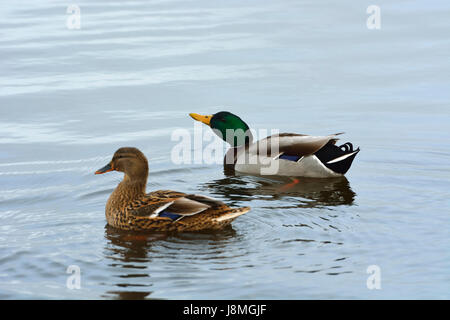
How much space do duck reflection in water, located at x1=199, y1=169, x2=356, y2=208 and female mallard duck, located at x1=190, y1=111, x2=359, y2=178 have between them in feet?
0.43

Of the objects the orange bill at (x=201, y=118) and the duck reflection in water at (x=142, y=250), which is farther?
the orange bill at (x=201, y=118)

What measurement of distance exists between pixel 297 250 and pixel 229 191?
288 cm

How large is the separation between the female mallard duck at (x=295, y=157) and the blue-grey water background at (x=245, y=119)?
0.30 metres

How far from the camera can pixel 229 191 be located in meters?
10.0

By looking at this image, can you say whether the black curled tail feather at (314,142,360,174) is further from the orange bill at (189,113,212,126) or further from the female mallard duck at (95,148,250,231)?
the female mallard duck at (95,148,250,231)

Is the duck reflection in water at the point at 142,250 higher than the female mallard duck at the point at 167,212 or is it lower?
lower

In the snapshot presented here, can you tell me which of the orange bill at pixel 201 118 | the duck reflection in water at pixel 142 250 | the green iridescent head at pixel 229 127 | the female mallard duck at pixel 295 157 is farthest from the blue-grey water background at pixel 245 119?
the green iridescent head at pixel 229 127

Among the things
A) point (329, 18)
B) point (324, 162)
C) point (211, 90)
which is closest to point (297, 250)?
point (324, 162)

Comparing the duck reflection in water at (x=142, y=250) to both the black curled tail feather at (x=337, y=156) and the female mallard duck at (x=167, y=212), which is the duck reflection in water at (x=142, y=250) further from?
the black curled tail feather at (x=337, y=156)

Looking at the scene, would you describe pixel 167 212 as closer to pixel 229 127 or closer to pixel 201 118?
Answer: pixel 229 127

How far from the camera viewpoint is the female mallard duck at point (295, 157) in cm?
1062

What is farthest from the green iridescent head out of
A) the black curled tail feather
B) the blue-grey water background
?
the black curled tail feather

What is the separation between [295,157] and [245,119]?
2.05 metres

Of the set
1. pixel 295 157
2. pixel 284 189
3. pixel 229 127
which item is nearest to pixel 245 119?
pixel 229 127
